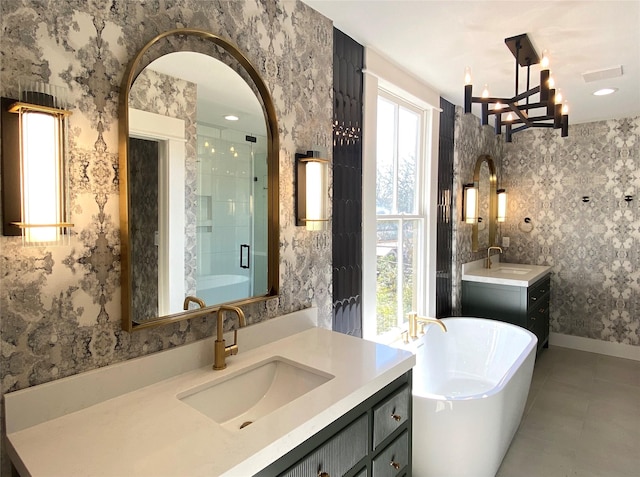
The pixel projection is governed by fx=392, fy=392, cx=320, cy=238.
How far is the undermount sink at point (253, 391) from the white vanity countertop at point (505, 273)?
8.94 ft

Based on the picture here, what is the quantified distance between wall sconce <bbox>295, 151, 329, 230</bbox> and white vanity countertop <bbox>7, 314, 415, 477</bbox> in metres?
0.73

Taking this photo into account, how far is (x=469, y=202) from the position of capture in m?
3.75

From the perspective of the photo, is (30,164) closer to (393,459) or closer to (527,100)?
(393,459)

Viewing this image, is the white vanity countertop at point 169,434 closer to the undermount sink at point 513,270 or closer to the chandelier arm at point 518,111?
the chandelier arm at point 518,111

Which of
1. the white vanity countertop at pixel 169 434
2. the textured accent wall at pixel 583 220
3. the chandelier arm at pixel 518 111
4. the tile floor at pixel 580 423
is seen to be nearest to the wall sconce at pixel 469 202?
the textured accent wall at pixel 583 220

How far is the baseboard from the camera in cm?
406

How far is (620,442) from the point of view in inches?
100

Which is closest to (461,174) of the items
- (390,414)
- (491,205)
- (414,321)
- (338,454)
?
(491,205)

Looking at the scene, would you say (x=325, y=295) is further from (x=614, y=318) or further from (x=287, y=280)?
(x=614, y=318)

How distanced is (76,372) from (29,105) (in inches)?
29.8

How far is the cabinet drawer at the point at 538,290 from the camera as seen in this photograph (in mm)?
3662

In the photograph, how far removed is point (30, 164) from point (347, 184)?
5.02 ft

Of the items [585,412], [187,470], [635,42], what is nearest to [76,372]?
[187,470]

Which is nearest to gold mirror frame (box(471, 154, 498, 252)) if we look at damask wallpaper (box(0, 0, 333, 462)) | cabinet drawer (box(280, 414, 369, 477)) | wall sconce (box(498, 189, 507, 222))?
wall sconce (box(498, 189, 507, 222))
